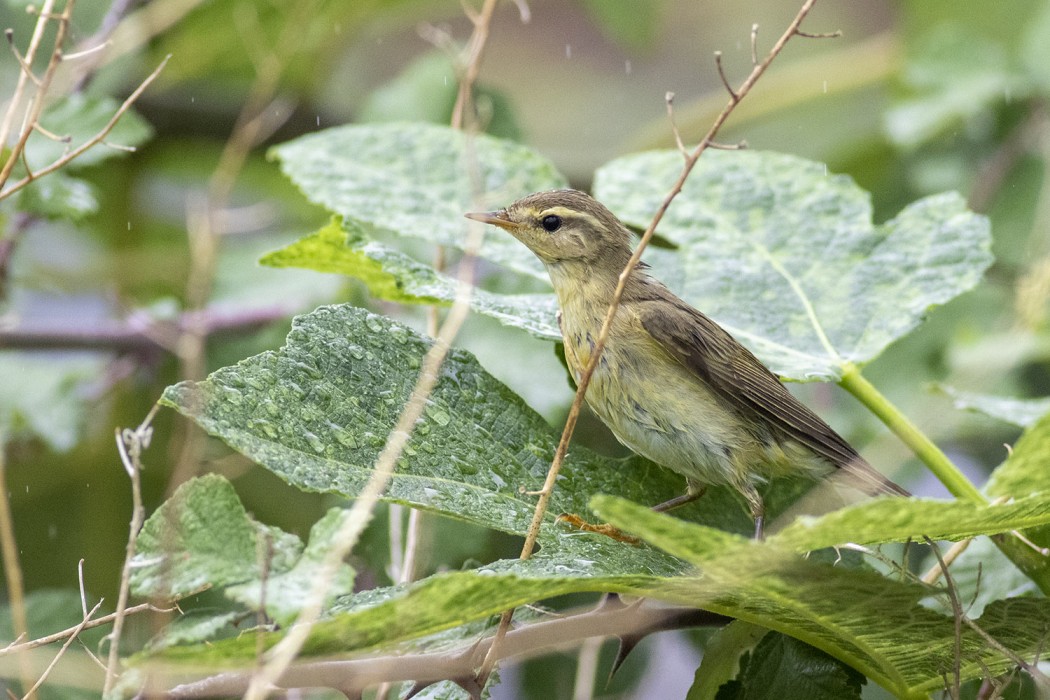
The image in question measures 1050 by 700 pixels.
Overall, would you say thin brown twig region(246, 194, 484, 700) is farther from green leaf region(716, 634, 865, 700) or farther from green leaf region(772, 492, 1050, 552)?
green leaf region(716, 634, 865, 700)

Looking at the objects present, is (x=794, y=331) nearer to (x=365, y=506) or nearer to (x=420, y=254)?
(x=365, y=506)

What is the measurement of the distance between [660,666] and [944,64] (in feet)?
8.80

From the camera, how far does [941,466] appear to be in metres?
1.94

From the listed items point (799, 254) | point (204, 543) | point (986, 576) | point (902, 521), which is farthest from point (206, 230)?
point (986, 576)

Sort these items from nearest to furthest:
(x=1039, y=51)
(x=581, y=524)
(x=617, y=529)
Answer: (x=581, y=524), (x=617, y=529), (x=1039, y=51)

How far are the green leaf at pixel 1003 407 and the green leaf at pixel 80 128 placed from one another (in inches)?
80.5

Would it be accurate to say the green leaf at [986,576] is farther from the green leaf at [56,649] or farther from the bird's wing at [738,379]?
the green leaf at [56,649]

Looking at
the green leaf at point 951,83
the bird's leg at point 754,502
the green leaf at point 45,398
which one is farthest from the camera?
the green leaf at point 951,83

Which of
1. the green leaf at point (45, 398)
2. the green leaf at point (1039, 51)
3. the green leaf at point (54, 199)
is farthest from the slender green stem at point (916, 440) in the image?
the green leaf at point (1039, 51)

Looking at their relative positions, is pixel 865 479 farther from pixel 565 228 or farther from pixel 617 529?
pixel 565 228

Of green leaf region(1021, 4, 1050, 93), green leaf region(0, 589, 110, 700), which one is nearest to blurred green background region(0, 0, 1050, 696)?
green leaf region(1021, 4, 1050, 93)

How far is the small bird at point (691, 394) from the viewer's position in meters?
2.26

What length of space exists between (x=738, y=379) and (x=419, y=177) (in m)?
0.83

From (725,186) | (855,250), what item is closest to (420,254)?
(725,186)
